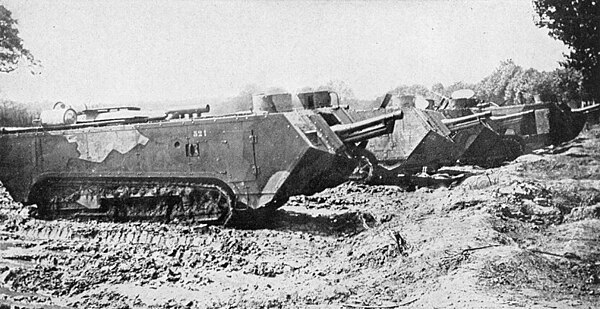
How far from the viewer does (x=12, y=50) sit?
8352mm

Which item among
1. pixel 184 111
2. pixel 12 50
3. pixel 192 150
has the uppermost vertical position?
pixel 12 50

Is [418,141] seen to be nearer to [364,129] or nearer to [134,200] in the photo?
[364,129]

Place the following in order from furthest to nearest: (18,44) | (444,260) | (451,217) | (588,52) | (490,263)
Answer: (588,52), (451,217), (18,44), (444,260), (490,263)

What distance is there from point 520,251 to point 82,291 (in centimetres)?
467

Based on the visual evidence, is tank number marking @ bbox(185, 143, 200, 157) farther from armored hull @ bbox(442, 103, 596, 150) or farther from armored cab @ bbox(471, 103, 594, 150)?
armored cab @ bbox(471, 103, 594, 150)

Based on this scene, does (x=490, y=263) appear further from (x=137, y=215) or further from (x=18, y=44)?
(x=18, y=44)

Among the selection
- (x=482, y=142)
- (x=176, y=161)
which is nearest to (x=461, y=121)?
(x=482, y=142)

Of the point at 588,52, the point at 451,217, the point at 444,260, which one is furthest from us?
the point at 588,52

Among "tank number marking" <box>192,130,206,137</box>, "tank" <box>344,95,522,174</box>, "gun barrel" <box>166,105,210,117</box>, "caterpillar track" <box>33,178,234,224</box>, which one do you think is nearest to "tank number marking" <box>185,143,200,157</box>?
"tank number marking" <box>192,130,206,137</box>

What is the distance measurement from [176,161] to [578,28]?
6.62 meters

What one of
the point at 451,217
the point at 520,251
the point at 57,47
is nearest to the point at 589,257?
the point at 520,251

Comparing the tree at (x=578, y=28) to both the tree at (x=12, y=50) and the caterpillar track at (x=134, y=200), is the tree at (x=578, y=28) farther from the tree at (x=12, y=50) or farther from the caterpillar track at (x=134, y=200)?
the tree at (x=12, y=50)

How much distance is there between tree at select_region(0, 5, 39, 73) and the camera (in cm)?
786

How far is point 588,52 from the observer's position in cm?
1042
